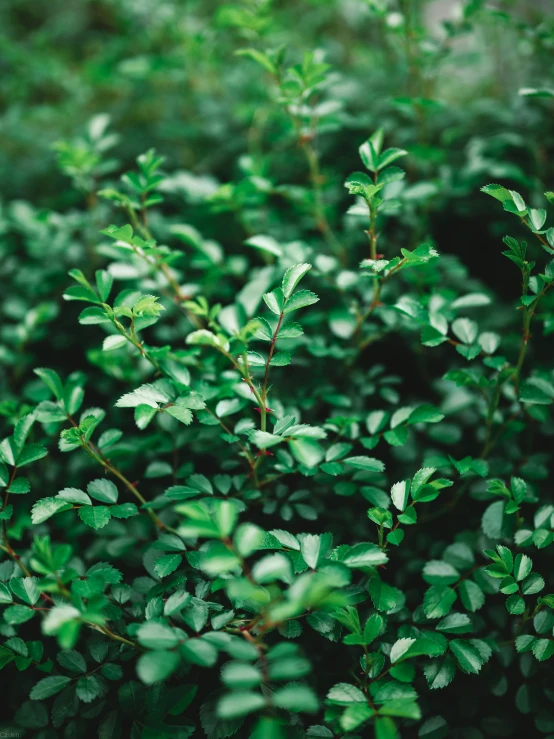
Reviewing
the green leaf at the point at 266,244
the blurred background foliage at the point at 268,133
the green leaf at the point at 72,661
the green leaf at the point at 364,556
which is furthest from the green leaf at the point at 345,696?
the blurred background foliage at the point at 268,133

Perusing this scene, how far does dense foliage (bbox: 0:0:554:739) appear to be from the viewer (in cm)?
68

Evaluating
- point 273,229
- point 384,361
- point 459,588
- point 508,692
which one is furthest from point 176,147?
point 508,692

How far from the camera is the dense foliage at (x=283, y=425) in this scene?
68 centimetres

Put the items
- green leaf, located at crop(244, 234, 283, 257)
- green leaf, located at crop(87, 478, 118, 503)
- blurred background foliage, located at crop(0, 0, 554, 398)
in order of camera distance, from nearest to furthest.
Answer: green leaf, located at crop(87, 478, 118, 503)
green leaf, located at crop(244, 234, 283, 257)
blurred background foliage, located at crop(0, 0, 554, 398)

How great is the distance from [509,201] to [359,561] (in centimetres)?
56

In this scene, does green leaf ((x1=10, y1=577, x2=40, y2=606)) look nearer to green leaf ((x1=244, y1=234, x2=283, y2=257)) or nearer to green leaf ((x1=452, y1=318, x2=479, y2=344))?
green leaf ((x1=244, y1=234, x2=283, y2=257))

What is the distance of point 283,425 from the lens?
0.71m

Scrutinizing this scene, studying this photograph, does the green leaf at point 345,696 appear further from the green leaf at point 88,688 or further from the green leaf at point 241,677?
the green leaf at point 88,688

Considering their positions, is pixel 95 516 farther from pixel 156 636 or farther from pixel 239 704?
pixel 239 704

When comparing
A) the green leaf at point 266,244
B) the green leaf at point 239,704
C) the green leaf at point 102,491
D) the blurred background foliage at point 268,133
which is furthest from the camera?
the blurred background foliage at point 268,133

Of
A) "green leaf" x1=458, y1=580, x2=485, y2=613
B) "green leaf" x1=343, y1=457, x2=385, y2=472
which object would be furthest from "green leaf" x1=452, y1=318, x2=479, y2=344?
"green leaf" x1=458, y1=580, x2=485, y2=613

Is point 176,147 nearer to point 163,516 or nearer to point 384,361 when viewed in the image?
point 384,361

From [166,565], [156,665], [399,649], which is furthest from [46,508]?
[399,649]

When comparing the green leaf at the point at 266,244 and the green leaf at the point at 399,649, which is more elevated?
the green leaf at the point at 266,244
